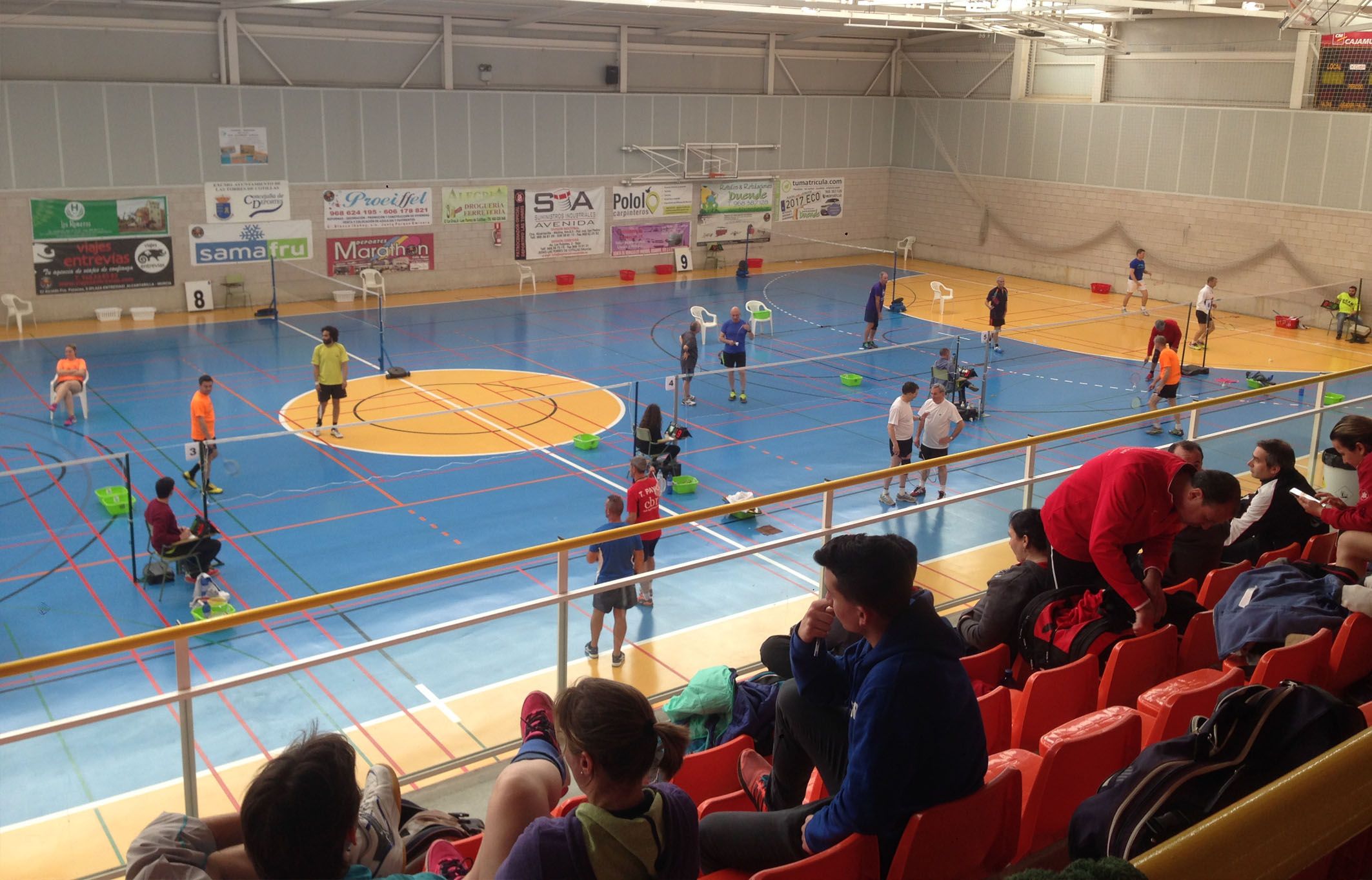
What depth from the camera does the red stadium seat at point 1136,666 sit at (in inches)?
210

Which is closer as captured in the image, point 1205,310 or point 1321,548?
point 1321,548

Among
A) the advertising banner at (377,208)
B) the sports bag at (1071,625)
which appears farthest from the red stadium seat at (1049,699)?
the advertising banner at (377,208)

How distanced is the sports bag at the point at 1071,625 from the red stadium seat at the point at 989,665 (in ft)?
0.45

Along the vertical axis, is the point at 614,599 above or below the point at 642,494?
above

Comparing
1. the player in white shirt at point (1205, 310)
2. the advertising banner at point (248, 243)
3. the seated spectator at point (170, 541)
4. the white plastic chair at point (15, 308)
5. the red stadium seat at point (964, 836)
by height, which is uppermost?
the red stadium seat at point (964, 836)

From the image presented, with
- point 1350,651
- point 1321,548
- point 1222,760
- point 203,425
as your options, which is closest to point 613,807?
point 1222,760

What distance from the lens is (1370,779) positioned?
1.46 meters

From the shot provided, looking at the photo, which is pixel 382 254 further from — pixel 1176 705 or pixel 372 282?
pixel 1176 705

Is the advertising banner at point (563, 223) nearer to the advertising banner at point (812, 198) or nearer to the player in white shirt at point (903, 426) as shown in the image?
the advertising banner at point (812, 198)

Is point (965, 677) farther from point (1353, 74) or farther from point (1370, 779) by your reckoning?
point (1353, 74)

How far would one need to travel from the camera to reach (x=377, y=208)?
2973 centimetres

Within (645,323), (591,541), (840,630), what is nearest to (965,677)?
(840,630)

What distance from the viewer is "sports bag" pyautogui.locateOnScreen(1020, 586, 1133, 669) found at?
553cm

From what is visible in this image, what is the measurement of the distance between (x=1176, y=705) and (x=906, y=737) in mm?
1814
